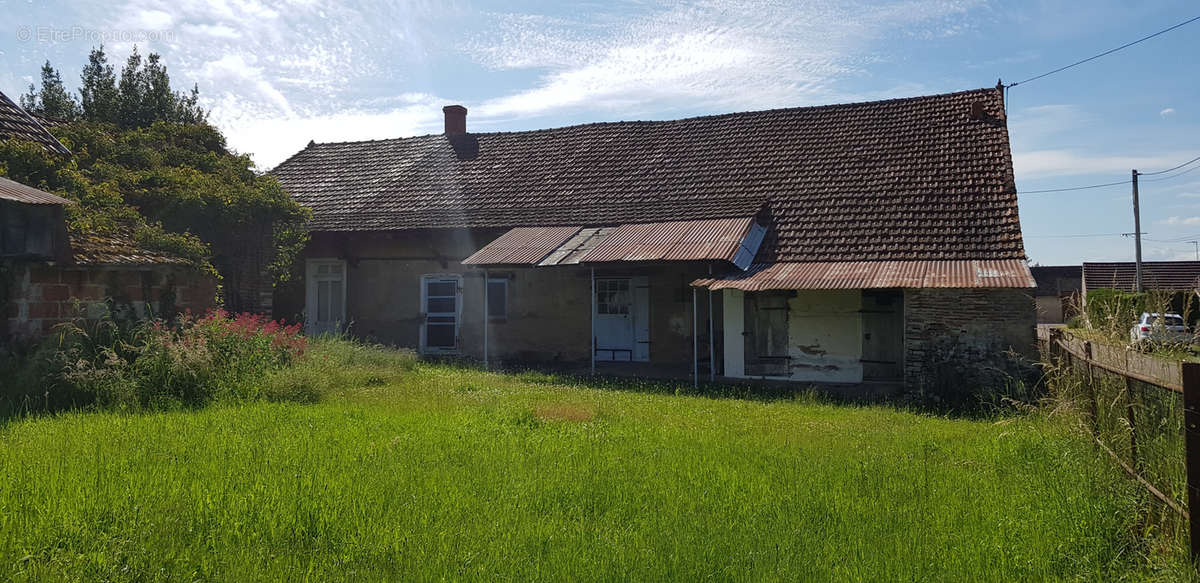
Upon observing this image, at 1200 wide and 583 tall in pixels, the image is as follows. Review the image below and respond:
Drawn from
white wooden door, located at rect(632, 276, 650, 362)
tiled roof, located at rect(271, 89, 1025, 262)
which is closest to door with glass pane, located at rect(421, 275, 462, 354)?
tiled roof, located at rect(271, 89, 1025, 262)

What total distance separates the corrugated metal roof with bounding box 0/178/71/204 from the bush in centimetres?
166

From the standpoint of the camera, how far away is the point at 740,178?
1741 cm

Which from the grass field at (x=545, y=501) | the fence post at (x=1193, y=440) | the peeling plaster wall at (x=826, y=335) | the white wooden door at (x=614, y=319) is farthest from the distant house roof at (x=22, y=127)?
the fence post at (x=1193, y=440)

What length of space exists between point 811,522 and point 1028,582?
4.24ft

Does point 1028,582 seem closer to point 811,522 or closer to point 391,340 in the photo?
point 811,522

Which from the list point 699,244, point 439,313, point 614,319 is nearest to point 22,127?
point 439,313

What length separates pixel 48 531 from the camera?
4.67m

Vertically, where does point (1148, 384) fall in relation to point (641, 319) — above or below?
below

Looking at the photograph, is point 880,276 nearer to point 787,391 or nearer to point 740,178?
point 787,391

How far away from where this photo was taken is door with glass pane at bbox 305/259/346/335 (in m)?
18.8

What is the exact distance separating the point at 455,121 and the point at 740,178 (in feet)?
28.1

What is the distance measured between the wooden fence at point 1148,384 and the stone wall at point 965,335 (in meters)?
5.02

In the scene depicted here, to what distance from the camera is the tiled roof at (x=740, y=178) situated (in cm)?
1480

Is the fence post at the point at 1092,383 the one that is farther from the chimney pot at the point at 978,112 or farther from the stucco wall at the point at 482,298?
the chimney pot at the point at 978,112
